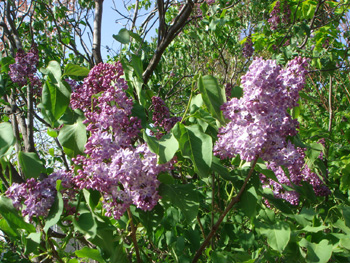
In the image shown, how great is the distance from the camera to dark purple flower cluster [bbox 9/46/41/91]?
2.49m

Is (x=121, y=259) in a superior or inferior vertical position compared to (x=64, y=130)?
inferior

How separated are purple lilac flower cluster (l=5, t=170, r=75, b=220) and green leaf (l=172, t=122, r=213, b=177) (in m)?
0.45

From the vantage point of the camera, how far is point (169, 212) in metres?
1.57

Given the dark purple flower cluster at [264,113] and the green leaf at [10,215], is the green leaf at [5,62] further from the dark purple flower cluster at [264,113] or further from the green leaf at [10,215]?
the dark purple flower cluster at [264,113]

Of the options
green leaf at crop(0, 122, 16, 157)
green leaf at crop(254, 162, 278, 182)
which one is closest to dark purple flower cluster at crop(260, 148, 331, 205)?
green leaf at crop(254, 162, 278, 182)

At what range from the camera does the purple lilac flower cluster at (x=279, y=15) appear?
340cm

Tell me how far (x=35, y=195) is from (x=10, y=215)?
0.30ft

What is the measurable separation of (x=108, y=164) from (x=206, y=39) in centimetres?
400

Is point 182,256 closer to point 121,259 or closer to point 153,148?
point 121,259

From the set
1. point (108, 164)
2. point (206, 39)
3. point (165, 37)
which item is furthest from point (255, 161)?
point (206, 39)

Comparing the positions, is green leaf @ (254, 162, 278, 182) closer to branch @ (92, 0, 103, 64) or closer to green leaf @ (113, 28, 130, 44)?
green leaf @ (113, 28, 130, 44)

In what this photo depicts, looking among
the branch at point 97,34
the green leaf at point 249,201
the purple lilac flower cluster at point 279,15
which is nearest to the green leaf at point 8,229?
the green leaf at point 249,201

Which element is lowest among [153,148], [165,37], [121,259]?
[121,259]

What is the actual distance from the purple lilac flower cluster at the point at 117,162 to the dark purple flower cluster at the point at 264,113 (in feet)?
0.77
